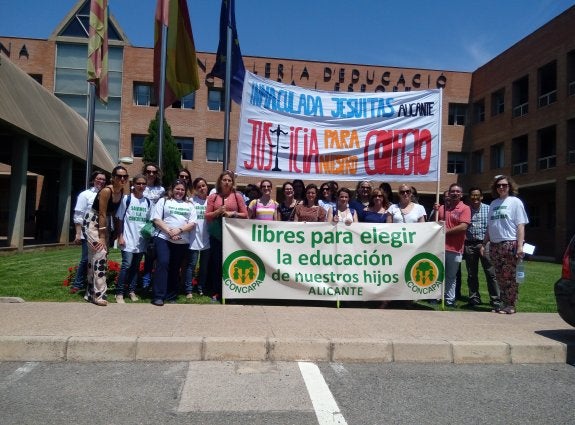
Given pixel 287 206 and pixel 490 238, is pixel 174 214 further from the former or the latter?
pixel 490 238

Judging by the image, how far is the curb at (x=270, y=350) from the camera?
4.95m

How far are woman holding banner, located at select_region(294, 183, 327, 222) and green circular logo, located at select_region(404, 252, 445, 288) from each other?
1.48 m

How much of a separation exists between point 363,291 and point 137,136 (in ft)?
88.8

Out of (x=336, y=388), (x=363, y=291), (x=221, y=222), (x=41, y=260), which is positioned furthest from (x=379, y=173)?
(x=41, y=260)

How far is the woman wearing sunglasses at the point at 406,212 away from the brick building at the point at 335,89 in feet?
69.3

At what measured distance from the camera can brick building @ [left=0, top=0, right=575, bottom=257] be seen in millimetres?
27219

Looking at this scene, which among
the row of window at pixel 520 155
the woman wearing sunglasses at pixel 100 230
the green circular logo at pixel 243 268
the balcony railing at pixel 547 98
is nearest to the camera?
the woman wearing sunglasses at pixel 100 230

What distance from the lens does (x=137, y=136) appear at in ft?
103

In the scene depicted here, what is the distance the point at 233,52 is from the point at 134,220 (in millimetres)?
4492

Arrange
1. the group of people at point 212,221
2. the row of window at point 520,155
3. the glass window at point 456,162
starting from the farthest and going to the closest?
the glass window at point 456,162
the row of window at point 520,155
the group of people at point 212,221

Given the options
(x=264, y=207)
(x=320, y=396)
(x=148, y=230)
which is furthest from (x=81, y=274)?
(x=320, y=396)

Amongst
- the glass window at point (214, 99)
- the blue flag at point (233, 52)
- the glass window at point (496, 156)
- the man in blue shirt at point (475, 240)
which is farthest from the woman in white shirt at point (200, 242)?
the glass window at point (496, 156)

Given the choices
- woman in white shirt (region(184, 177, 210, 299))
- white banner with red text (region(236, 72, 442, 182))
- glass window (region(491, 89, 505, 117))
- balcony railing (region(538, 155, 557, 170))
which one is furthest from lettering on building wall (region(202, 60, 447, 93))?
woman in white shirt (region(184, 177, 210, 299))

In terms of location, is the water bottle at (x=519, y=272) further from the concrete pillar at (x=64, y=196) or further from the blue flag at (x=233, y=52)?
the concrete pillar at (x=64, y=196)
